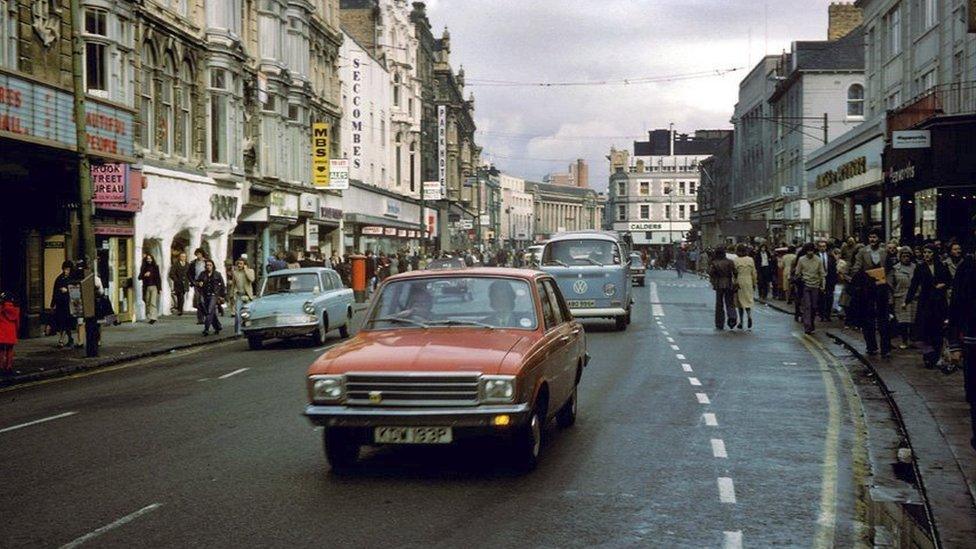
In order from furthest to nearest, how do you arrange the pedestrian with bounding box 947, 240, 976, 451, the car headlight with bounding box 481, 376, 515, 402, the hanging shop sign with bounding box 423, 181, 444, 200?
the hanging shop sign with bounding box 423, 181, 444, 200
the pedestrian with bounding box 947, 240, 976, 451
the car headlight with bounding box 481, 376, 515, 402

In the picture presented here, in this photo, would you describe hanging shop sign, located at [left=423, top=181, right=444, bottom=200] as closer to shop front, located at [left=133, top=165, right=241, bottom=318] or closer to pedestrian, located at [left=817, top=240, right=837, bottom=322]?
shop front, located at [left=133, top=165, right=241, bottom=318]

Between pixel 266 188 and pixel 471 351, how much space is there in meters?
34.3

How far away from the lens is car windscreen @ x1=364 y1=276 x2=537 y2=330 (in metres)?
9.16

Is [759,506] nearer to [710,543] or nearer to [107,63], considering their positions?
[710,543]

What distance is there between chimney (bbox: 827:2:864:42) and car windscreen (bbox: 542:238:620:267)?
154 feet

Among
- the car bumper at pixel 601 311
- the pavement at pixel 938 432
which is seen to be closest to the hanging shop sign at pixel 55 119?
the car bumper at pixel 601 311

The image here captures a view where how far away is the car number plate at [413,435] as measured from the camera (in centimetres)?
787

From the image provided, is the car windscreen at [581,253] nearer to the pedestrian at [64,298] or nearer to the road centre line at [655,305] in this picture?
the road centre line at [655,305]

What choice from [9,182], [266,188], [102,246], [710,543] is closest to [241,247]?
[266,188]

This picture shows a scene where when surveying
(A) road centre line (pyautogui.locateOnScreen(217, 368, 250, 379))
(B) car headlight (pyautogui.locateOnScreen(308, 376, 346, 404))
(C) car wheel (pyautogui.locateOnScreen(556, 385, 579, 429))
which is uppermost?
(B) car headlight (pyautogui.locateOnScreen(308, 376, 346, 404))

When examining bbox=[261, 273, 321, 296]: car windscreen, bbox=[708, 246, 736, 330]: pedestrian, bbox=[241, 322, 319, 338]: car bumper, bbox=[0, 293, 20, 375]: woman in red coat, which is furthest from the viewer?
bbox=[708, 246, 736, 330]: pedestrian

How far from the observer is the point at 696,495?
7.77 meters

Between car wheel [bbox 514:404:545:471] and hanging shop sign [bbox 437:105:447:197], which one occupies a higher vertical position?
hanging shop sign [bbox 437:105:447:197]

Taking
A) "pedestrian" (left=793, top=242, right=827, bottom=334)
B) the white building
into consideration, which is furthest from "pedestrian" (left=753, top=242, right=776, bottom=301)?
the white building
